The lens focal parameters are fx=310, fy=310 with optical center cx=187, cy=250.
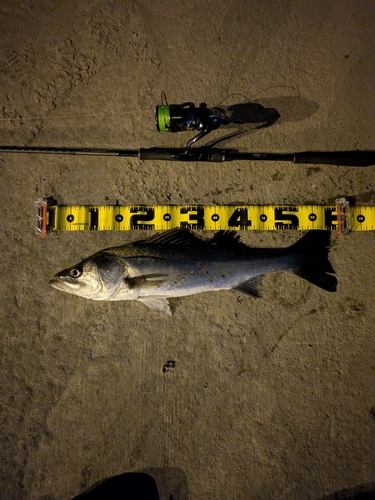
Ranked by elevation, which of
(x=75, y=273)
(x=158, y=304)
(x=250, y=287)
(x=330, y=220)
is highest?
(x=330, y=220)

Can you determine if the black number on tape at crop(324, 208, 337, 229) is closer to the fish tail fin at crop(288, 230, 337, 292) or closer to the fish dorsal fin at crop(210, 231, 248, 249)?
the fish tail fin at crop(288, 230, 337, 292)

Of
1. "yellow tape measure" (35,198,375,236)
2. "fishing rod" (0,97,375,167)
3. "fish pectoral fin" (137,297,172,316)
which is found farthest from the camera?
Answer: "yellow tape measure" (35,198,375,236)

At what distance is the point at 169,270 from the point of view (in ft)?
9.37

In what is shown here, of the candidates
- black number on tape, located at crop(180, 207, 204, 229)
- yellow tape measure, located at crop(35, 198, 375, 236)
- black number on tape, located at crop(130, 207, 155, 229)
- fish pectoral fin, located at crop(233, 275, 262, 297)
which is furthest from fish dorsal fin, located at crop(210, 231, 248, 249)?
black number on tape, located at crop(130, 207, 155, 229)

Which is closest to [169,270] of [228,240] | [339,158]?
[228,240]

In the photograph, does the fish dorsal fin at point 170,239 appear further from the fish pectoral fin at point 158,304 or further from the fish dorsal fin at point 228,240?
the fish pectoral fin at point 158,304

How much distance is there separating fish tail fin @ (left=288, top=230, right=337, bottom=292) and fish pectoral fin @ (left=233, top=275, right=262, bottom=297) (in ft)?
1.26

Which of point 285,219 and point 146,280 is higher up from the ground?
point 285,219

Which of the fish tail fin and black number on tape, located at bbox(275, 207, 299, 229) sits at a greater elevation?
black number on tape, located at bbox(275, 207, 299, 229)

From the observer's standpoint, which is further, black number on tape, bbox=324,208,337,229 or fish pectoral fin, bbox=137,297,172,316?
black number on tape, bbox=324,208,337,229

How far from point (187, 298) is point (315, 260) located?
1321 mm

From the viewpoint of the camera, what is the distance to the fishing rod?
9.32 ft

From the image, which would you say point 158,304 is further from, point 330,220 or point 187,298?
point 330,220

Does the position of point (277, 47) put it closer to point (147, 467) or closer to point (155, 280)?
point (155, 280)
